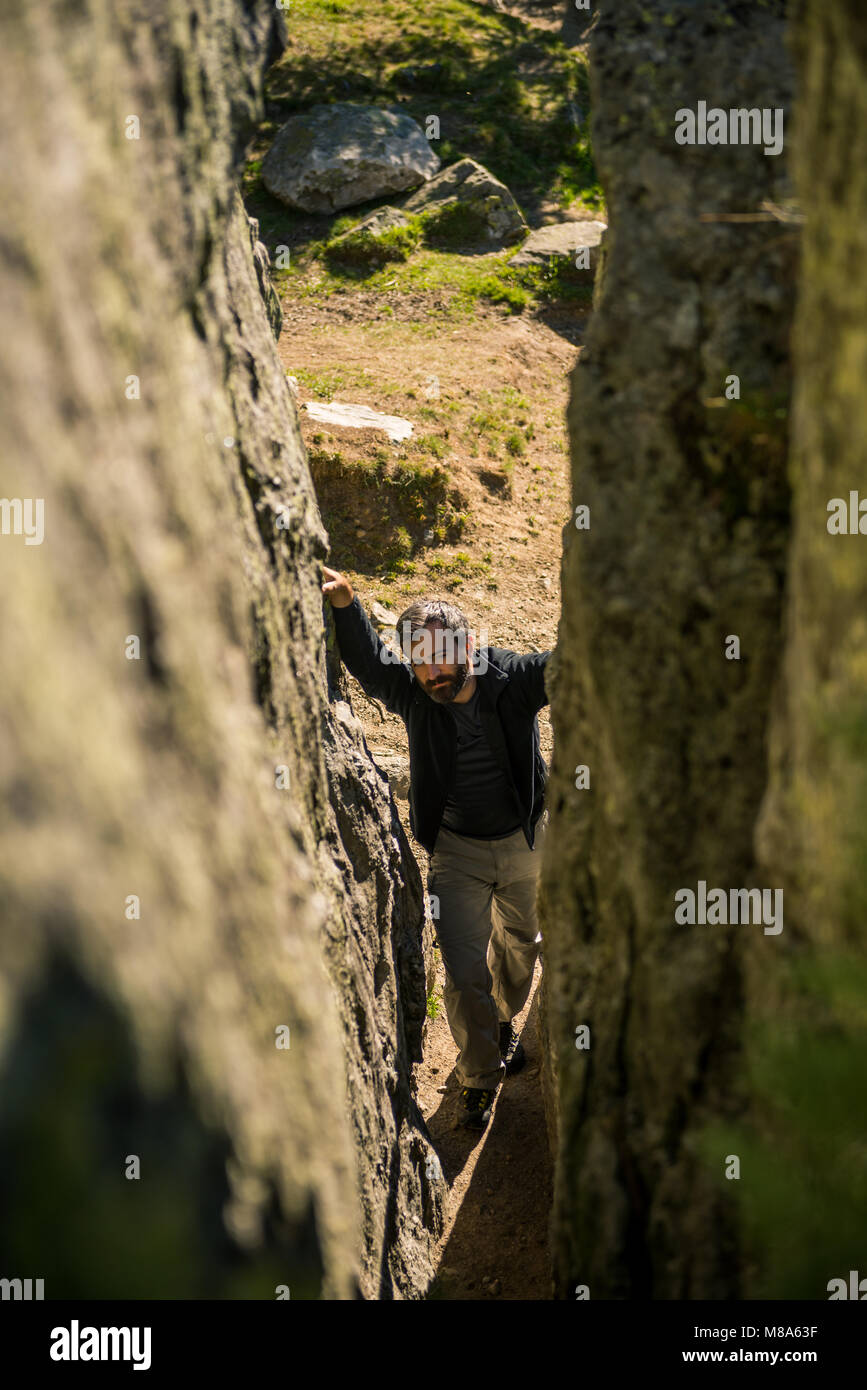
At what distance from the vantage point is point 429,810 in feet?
19.6

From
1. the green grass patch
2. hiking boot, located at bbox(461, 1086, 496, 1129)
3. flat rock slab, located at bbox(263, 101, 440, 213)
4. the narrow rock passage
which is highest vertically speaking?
the green grass patch

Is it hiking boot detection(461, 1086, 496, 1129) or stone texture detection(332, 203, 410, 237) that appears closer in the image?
hiking boot detection(461, 1086, 496, 1129)

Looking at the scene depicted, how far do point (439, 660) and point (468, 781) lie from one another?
0.87m

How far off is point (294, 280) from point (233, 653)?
512 inches

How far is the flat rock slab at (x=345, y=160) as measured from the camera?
1466 centimetres

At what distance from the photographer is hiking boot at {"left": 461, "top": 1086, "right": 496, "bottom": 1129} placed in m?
6.19

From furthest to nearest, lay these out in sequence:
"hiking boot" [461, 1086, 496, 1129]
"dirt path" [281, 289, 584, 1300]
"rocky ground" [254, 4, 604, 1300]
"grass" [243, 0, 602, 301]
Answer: "grass" [243, 0, 602, 301] < "hiking boot" [461, 1086, 496, 1129] < "rocky ground" [254, 4, 604, 1300] < "dirt path" [281, 289, 584, 1300]

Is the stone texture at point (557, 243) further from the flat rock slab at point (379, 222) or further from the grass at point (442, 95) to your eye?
the flat rock slab at point (379, 222)

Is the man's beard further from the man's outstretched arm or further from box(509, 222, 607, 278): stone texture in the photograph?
box(509, 222, 607, 278): stone texture

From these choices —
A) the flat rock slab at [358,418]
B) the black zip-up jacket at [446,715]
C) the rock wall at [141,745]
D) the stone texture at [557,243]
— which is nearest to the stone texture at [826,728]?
the rock wall at [141,745]

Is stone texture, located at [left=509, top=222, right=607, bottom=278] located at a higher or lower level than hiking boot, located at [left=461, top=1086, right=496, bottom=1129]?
higher

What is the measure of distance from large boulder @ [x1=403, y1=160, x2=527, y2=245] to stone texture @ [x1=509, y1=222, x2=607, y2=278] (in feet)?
1.30
